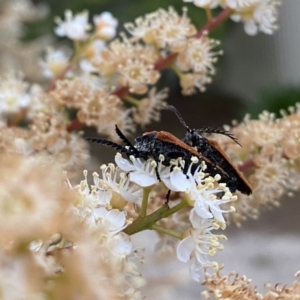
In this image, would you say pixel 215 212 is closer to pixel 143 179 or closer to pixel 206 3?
pixel 143 179

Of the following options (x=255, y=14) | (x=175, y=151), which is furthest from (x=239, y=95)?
(x=175, y=151)

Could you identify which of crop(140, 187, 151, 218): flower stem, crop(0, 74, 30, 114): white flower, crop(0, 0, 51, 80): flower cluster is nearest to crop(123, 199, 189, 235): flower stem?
crop(140, 187, 151, 218): flower stem

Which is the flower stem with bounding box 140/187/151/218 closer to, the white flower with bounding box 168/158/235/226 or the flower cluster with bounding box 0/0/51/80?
the white flower with bounding box 168/158/235/226

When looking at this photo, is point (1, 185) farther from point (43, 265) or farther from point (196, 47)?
point (196, 47)

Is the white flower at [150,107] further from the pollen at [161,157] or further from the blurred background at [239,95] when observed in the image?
the pollen at [161,157]

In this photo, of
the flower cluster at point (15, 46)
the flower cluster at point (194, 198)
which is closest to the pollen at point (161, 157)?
the flower cluster at point (194, 198)

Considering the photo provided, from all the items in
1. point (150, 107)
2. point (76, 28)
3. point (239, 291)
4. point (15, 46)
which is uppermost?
point (15, 46)
